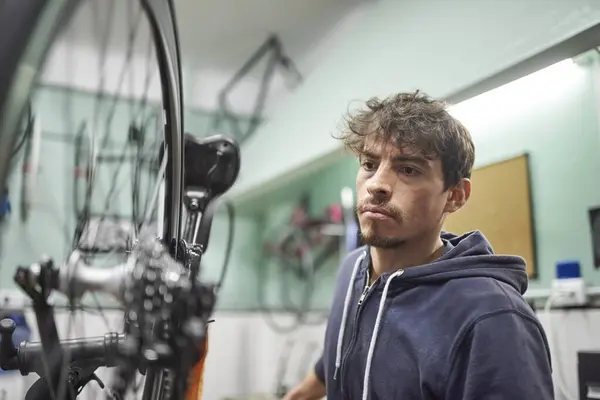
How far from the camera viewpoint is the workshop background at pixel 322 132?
4.45ft

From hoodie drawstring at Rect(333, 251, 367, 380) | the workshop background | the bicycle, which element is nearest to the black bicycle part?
the workshop background

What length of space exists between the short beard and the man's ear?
0.13 m

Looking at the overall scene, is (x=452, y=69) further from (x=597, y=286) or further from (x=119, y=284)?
(x=119, y=284)

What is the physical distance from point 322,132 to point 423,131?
1379mm

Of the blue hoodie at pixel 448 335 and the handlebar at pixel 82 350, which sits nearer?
the handlebar at pixel 82 350

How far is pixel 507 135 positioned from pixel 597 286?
0.47 meters

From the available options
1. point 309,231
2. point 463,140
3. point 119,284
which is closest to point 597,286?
point 463,140

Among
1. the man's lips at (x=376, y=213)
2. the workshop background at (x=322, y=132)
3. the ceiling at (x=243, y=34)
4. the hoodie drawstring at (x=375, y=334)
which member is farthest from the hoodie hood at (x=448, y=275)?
the ceiling at (x=243, y=34)

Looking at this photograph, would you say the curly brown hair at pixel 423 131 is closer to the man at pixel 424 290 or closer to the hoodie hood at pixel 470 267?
the man at pixel 424 290

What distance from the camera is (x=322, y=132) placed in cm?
244

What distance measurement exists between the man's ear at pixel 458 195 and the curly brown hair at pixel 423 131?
1 centimetres

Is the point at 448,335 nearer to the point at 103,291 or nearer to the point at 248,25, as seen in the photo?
the point at 103,291

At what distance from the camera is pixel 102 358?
56 cm

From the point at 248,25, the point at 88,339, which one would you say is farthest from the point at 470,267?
the point at 248,25
